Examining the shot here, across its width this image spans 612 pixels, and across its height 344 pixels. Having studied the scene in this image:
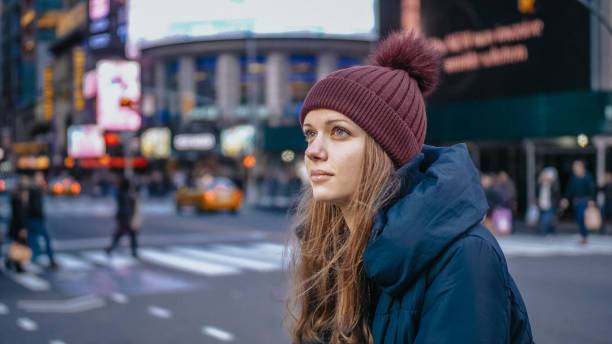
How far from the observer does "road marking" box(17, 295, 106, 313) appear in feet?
26.7

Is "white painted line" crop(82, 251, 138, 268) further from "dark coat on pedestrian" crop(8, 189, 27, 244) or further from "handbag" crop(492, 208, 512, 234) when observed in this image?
"handbag" crop(492, 208, 512, 234)

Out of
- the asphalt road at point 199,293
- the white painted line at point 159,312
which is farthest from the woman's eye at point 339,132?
the white painted line at point 159,312

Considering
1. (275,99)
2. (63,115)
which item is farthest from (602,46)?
(63,115)

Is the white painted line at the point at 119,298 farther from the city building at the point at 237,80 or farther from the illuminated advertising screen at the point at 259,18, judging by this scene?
the illuminated advertising screen at the point at 259,18

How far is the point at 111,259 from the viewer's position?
521 inches

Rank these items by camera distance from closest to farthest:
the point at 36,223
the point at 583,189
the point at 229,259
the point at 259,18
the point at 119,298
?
the point at 119,298 → the point at 36,223 → the point at 229,259 → the point at 583,189 → the point at 259,18

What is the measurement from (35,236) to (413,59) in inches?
466

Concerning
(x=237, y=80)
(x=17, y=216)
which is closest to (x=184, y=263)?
(x=17, y=216)

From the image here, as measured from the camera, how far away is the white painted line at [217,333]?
6485mm

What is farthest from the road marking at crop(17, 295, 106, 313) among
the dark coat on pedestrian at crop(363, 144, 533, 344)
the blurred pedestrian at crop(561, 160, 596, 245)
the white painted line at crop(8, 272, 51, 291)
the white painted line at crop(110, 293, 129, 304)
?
the blurred pedestrian at crop(561, 160, 596, 245)

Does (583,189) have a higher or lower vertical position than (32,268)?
higher

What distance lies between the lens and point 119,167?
67.0m

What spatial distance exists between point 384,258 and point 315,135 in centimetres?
51

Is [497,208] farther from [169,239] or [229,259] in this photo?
[169,239]
